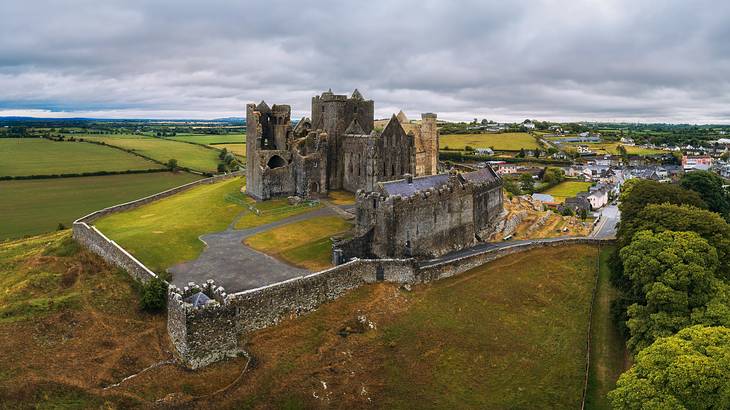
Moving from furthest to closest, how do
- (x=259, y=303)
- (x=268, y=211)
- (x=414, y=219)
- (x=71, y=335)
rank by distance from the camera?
(x=268, y=211) < (x=414, y=219) < (x=259, y=303) < (x=71, y=335)

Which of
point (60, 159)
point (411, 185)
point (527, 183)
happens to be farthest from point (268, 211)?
point (60, 159)

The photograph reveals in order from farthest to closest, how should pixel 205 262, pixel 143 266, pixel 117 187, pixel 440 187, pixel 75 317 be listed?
pixel 117 187 → pixel 440 187 → pixel 205 262 → pixel 143 266 → pixel 75 317

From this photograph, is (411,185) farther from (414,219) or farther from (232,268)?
(232,268)

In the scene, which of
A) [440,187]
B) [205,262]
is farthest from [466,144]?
[205,262]

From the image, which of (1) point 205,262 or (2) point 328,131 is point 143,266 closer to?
(1) point 205,262

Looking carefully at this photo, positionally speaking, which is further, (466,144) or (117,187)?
(466,144)
